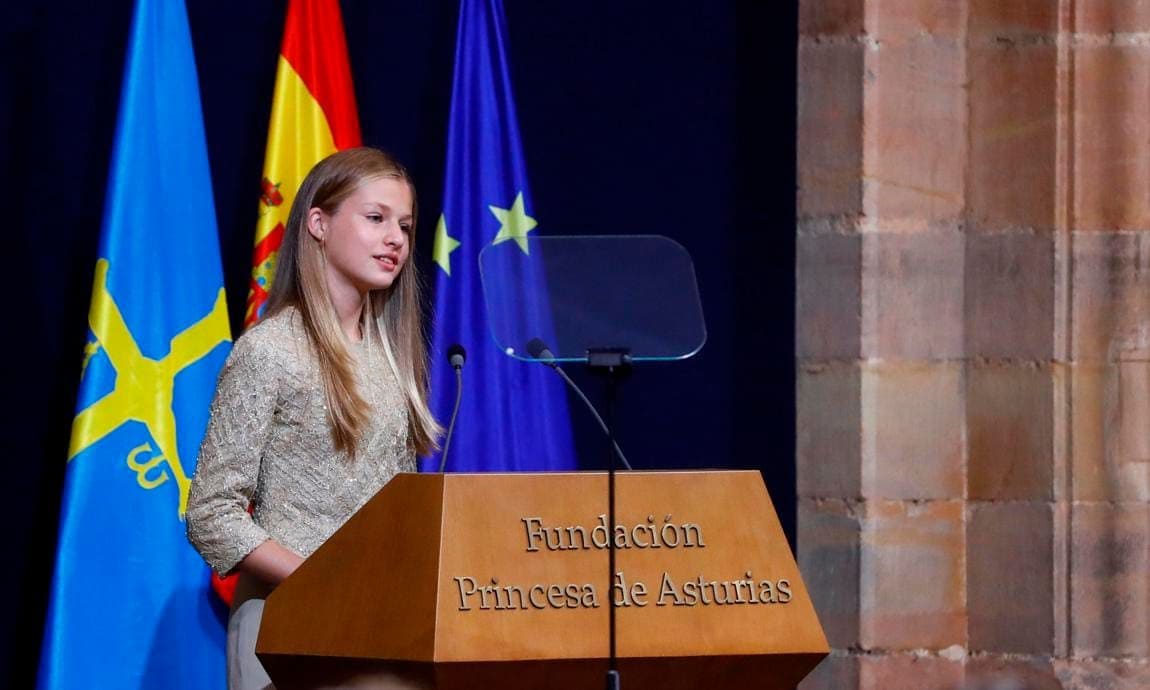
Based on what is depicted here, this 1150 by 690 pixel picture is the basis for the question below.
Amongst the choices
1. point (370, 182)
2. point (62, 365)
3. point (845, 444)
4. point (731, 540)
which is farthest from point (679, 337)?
point (62, 365)

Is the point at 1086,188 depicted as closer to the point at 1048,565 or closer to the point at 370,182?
the point at 1048,565

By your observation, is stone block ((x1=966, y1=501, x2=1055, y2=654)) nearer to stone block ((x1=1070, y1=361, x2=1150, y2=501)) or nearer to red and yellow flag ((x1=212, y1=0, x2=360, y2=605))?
stone block ((x1=1070, y1=361, x2=1150, y2=501))

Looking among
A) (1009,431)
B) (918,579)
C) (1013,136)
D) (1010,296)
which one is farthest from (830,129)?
(918,579)

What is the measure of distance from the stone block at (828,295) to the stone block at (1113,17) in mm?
744

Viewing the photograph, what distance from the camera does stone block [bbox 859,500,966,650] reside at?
3811 mm

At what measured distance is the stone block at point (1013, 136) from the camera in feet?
12.4

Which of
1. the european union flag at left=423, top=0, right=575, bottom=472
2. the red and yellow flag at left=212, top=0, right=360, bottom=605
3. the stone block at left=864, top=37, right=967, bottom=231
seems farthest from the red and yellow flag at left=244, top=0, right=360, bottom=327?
the stone block at left=864, top=37, right=967, bottom=231

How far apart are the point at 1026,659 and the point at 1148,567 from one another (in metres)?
0.36

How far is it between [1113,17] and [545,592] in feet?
8.14

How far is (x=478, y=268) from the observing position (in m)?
4.00

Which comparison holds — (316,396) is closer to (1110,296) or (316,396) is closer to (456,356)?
(456,356)

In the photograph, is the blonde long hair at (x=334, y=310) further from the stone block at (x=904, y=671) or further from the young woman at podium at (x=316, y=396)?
the stone block at (x=904, y=671)

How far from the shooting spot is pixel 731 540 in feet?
6.66

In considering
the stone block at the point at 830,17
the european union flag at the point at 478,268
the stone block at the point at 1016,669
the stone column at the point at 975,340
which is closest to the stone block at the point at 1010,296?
the stone column at the point at 975,340
